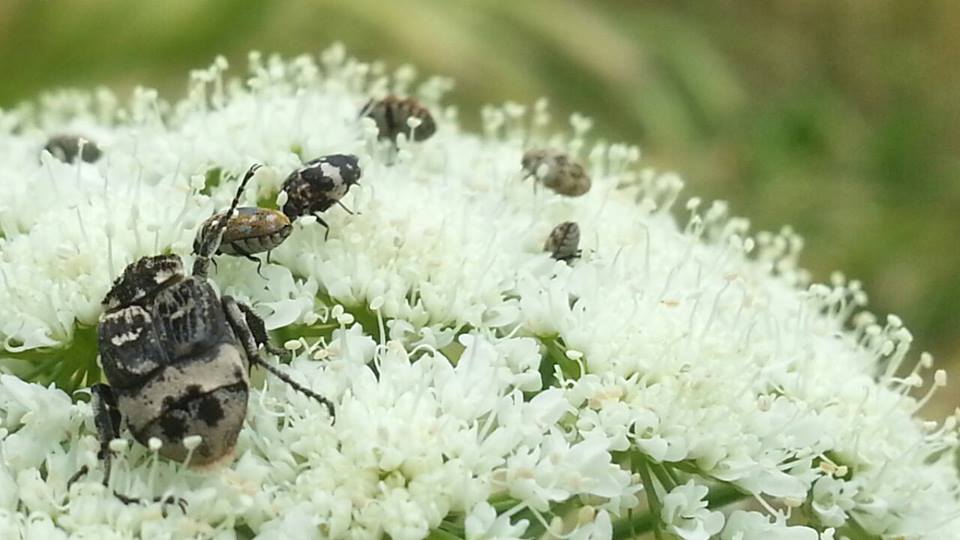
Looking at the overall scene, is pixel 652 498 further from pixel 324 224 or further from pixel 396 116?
pixel 396 116

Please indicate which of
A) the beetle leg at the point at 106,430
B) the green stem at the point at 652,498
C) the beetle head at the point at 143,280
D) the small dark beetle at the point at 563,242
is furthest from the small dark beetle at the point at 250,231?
the green stem at the point at 652,498

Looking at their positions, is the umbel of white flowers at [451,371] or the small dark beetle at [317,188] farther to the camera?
the small dark beetle at [317,188]

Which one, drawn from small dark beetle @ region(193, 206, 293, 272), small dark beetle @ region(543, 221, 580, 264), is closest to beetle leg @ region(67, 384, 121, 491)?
small dark beetle @ region(193, 206, 293, 272)

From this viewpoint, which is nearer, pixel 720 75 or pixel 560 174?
pixel 560 174

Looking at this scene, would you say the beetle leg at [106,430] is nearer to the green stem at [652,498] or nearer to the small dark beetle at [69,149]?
the green stem at [652,498]

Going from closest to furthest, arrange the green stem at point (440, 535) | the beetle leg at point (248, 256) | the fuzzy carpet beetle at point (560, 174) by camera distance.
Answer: the green stem at point (440, 535) → the beetle leg at point (248, 256) → the fuzzy carpet beetle at point (560, 174)

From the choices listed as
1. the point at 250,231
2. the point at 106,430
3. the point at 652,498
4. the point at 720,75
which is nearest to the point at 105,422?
the point at 106,430
